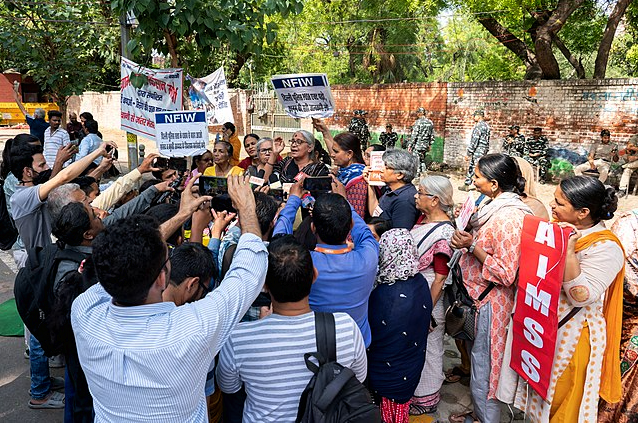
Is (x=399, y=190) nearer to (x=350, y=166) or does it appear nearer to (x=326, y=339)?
(x=350, y=166)

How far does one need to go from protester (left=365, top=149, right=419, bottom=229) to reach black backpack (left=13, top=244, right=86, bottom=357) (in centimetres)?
225

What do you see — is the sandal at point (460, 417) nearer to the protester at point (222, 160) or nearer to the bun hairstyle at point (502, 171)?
the bun hairstyle at point (502, 171)

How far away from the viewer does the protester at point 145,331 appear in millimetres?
1536

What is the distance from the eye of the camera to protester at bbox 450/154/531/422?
2.87m

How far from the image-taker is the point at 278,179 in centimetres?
505

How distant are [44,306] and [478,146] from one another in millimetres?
10979

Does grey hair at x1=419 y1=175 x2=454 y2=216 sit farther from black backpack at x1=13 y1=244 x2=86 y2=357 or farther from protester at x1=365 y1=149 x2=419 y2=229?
black backpack at x1=13 y1=244 x2=86 y2=357

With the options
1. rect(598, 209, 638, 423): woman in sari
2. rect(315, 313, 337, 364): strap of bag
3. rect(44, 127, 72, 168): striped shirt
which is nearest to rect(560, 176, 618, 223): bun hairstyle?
rect(598, 209, 638, 423): woman in sari

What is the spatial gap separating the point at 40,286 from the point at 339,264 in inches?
66.8

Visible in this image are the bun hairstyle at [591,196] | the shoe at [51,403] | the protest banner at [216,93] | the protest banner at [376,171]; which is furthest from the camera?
the protest banner at [216,93]

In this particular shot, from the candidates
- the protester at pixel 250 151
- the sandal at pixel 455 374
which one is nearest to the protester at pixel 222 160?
the protester at pixel 250 151

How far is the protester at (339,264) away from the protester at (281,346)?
370mm

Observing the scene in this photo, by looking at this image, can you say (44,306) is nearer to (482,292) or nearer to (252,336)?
(252,336)

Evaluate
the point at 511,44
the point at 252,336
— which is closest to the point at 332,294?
the point at 252,336
